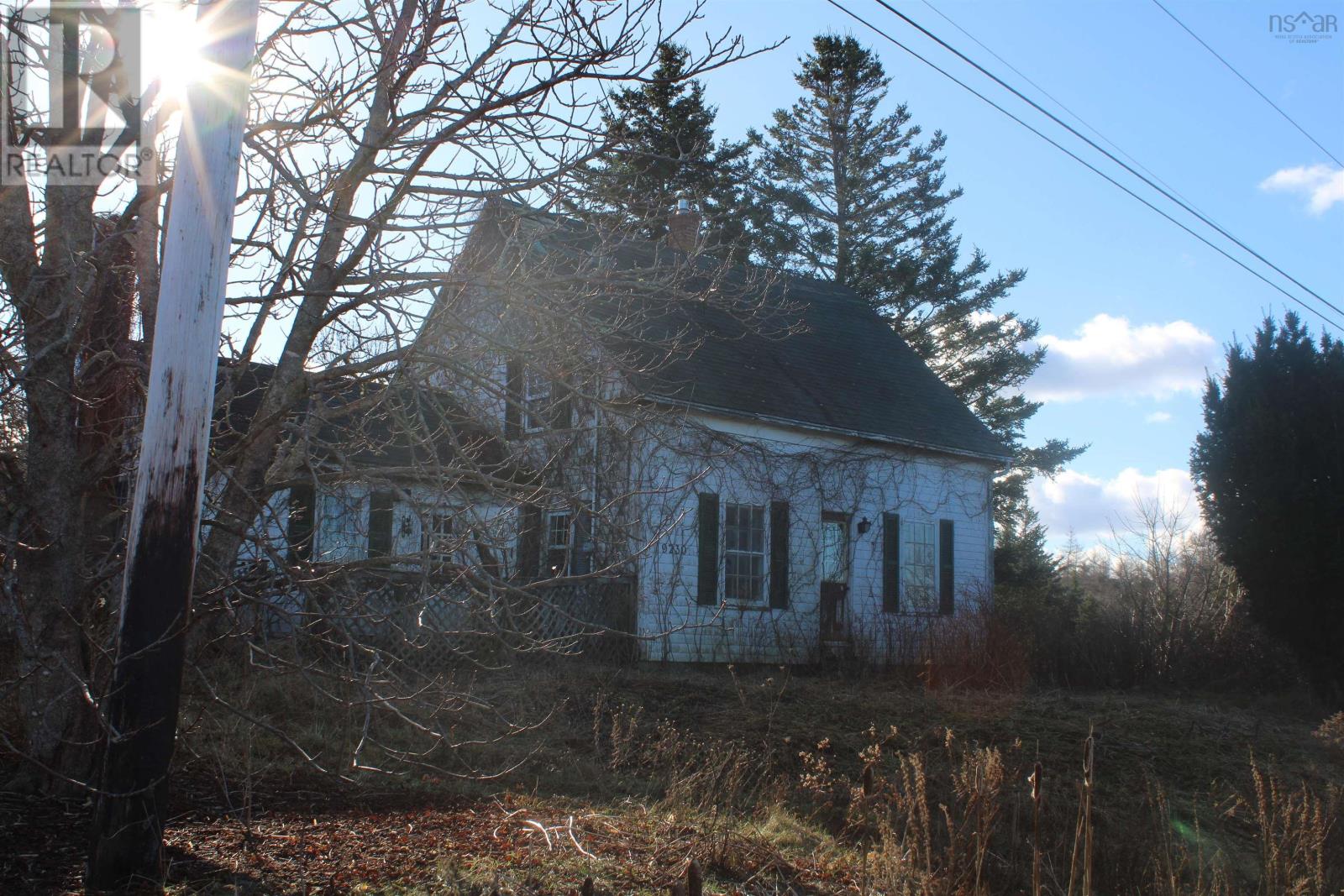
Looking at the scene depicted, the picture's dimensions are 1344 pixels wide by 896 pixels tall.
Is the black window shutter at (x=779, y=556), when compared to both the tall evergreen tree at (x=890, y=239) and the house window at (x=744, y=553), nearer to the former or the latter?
the house window at (x=744, y=553)

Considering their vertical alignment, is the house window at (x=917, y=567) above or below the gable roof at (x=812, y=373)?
below

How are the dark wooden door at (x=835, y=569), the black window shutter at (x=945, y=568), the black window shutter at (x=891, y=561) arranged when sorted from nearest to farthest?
the dark wooden door at (x=835, y=569)
the black window shutter at (x=891, y=561)
the black window shutter at (x=945, y=568)

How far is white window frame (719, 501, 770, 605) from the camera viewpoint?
14.6 metres

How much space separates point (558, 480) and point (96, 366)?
19.2ft

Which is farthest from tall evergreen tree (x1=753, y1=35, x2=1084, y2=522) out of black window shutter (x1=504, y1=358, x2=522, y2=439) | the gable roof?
black window shutter (x1=504, y1=358, x2=522, y2=439)

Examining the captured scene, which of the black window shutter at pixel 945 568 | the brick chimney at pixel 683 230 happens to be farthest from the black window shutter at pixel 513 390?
the brick chimney at pixel 683 230

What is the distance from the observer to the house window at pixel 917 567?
16.6 meters

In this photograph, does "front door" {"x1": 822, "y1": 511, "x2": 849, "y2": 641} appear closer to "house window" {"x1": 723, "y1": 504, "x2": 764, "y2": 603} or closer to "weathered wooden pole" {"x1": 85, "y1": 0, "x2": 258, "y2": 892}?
"house window" {"x1": 723, "y1": 504, "x2": 764, "y2": 603}

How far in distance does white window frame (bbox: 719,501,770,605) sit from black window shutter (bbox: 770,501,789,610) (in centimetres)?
12

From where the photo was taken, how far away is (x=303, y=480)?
5.71 metres

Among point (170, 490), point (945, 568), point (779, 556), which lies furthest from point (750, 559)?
point (170, 490)

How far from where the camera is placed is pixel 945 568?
17.3 m

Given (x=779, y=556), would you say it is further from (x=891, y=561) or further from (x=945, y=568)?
(x=945, y=568)

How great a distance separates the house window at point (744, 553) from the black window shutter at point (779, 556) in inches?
7.3
